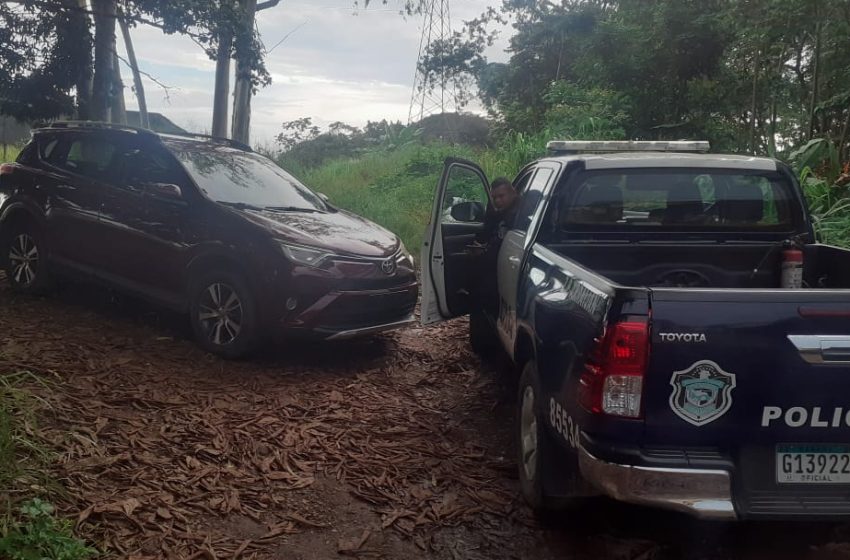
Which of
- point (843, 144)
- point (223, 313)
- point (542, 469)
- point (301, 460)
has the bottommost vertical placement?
point (301, 460)

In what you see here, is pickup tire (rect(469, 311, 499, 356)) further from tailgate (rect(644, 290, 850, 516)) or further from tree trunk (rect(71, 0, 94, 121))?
tree trunk (rect(71, 0, 94, 121))

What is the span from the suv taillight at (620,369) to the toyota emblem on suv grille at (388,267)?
3602 millimetres

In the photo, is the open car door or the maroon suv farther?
the maroon suv

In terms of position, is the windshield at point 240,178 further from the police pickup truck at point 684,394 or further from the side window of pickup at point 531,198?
the police pickup truck at point 684,394

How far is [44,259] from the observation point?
7.55m

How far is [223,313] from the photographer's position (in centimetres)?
631

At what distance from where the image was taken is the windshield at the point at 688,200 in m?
4.97

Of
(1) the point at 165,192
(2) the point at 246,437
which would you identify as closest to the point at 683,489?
(2) the point at 246,437

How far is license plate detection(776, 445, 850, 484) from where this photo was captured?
3.02 metres

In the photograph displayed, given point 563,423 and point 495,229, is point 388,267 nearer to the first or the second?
point 495,229

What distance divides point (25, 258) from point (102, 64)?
4598 mm

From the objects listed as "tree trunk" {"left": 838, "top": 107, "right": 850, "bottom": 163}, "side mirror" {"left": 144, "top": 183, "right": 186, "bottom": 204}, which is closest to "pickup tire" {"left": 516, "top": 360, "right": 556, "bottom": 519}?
"side mirror" {"left": 144, "top": 183, "right": 186, "bottom": 204}

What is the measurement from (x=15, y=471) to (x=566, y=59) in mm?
20489

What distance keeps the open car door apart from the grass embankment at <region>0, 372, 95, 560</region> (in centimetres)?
285
